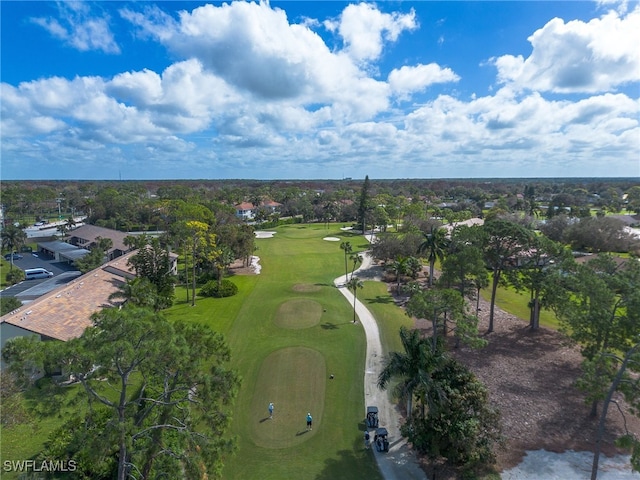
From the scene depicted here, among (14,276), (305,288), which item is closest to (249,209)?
(14,276)

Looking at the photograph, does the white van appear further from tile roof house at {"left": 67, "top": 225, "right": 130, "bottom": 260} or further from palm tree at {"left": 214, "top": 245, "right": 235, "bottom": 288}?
palm tree at {"left": 214, "top": 245, "right": 235, "bottom": 288}

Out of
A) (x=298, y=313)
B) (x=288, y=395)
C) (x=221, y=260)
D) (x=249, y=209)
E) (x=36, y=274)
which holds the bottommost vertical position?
(x=288, y=395)

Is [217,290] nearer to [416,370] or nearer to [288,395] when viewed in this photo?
[288,395]

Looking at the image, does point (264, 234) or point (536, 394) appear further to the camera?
point (264, 234)

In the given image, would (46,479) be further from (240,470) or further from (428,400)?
(428,400)

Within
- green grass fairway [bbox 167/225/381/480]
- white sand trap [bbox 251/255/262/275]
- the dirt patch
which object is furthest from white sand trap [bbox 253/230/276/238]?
the dirt patch

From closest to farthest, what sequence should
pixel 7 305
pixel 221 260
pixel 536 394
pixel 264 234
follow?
1. pixel 536 394
2. pixel 7 305
3. pixel 221 260
4. pixel 264 234

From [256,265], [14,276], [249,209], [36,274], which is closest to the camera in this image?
[14,276]

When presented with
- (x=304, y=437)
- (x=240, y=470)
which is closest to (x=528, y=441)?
(x=304, y=437)

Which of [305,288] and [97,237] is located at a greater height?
[97,237]
